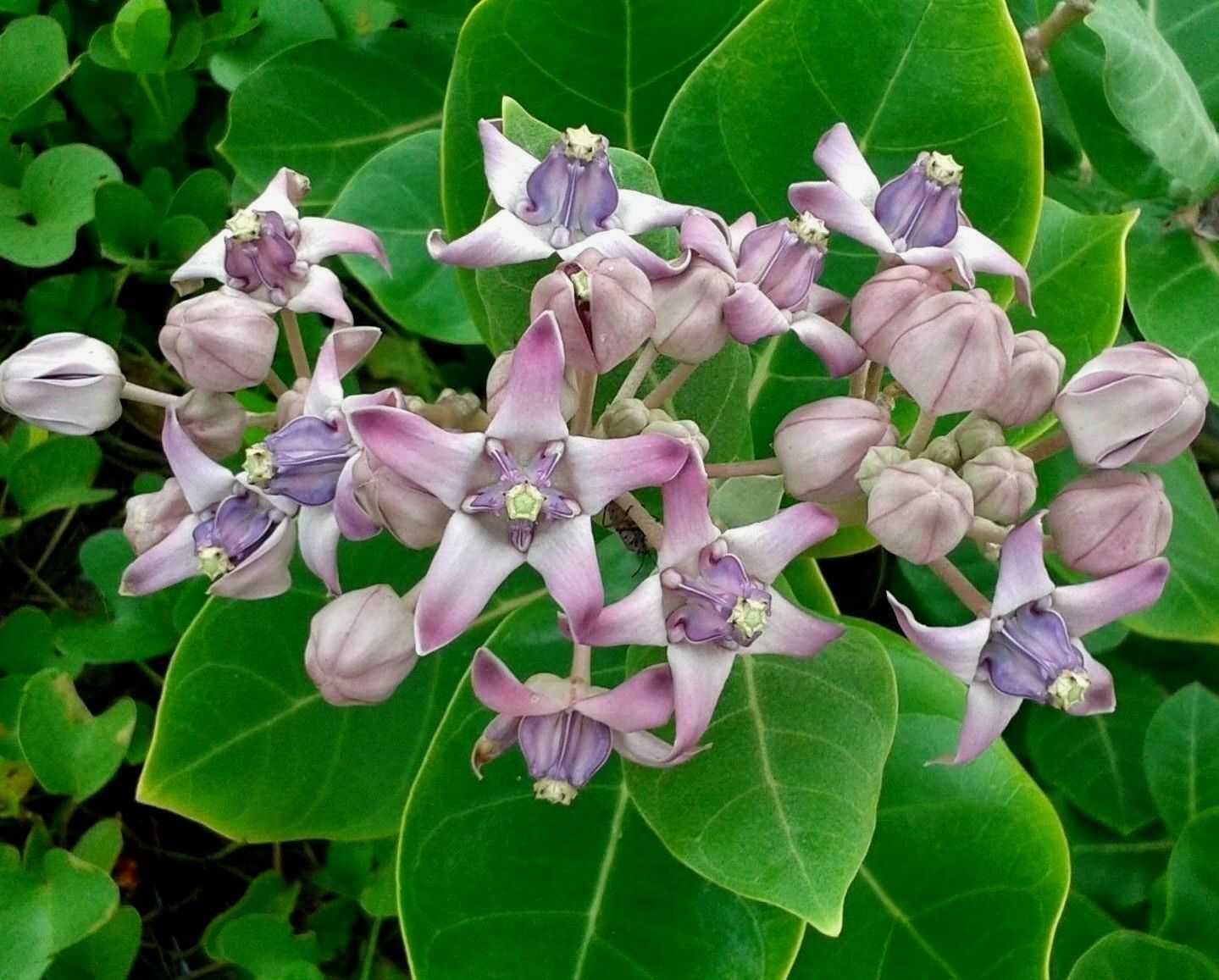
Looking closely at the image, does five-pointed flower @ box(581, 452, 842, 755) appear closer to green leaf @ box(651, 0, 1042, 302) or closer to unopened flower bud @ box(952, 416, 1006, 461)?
unopened flower bud @ box(952, 416, 1006, 461)

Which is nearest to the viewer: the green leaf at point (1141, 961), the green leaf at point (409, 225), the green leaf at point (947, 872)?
the green leaf at point (947, 872)

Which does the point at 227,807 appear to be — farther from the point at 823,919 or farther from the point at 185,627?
the point at 823,919

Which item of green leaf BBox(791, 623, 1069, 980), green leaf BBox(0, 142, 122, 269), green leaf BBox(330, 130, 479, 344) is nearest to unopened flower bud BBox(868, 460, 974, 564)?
green leaf BBox(791, 623, 1069, 980)

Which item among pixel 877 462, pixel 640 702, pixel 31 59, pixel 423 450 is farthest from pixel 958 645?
pixel 31 59

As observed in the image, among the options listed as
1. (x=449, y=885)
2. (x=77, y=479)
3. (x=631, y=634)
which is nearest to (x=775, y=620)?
(x=631, y=634)

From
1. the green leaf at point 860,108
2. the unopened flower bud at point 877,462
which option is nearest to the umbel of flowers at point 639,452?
the unopened flower bud at point 877,462

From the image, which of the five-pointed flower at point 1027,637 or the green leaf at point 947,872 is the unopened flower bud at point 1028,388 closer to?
the five-pointed flower at point 1027,637
